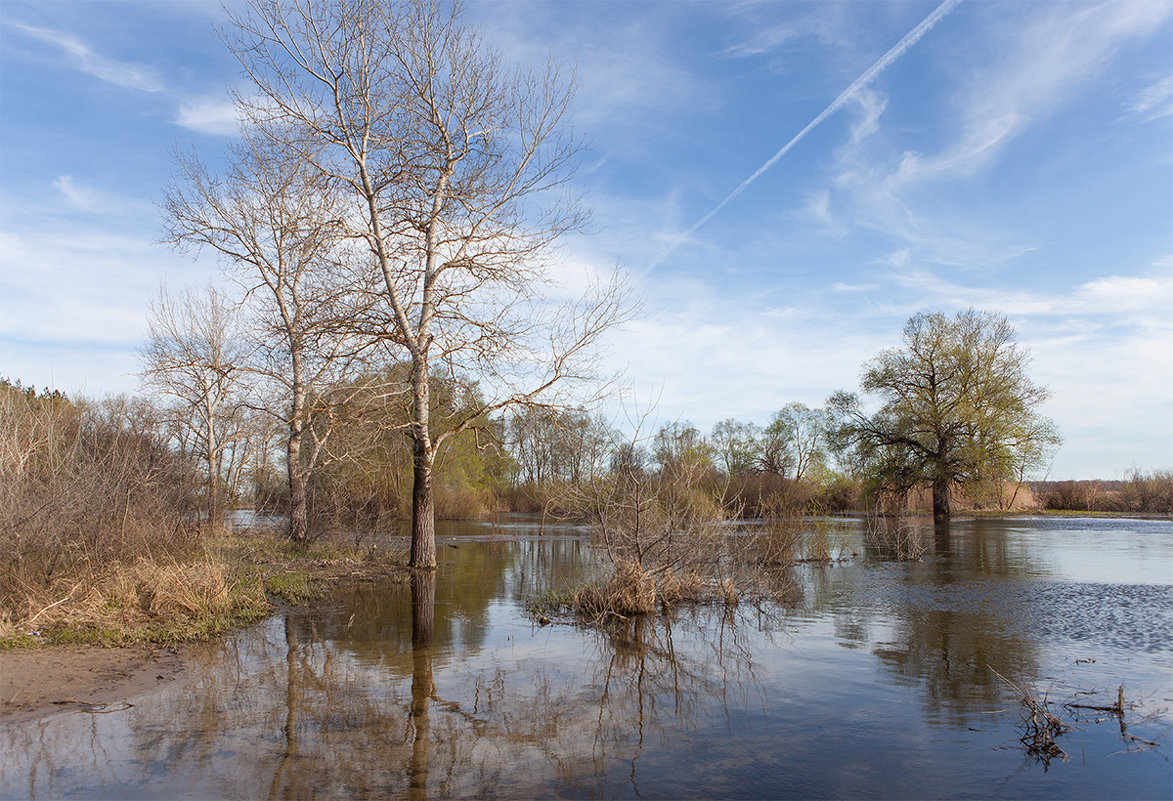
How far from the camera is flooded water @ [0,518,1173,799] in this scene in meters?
5.15

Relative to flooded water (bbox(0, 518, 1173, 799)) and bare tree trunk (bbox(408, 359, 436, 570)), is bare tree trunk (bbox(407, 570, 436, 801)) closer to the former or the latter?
flooded water (bbox(0, 518, 1173, 799))

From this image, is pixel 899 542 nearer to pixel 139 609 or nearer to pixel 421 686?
pixel 421 686

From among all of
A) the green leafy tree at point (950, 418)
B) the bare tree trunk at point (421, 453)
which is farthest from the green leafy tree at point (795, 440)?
the bare tree trunk at point (421, 453)

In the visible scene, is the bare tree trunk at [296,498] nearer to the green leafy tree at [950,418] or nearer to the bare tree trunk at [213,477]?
the bare tree trunk at [213,477]

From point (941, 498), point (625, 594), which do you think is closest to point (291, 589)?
point (625, 594)

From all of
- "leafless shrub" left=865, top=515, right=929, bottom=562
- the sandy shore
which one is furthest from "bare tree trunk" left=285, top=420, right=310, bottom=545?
"leafless shrub" left=865, top=515, right=929, bottom=562

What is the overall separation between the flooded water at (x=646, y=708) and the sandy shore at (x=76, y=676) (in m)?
0.34

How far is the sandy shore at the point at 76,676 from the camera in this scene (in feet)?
21.1

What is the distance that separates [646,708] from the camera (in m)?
6.94

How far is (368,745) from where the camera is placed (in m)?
5.72

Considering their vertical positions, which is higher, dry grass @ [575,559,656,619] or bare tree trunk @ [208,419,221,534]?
bare tree trunk @ [208,419,221,534]

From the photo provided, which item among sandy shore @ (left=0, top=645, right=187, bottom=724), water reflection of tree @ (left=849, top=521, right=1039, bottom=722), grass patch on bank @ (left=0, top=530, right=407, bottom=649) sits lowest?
water reflection of tree @ (left=849, top=521, right=1039, bottom=722)

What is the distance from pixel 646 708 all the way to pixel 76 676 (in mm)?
5891

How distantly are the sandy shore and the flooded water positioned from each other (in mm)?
341
